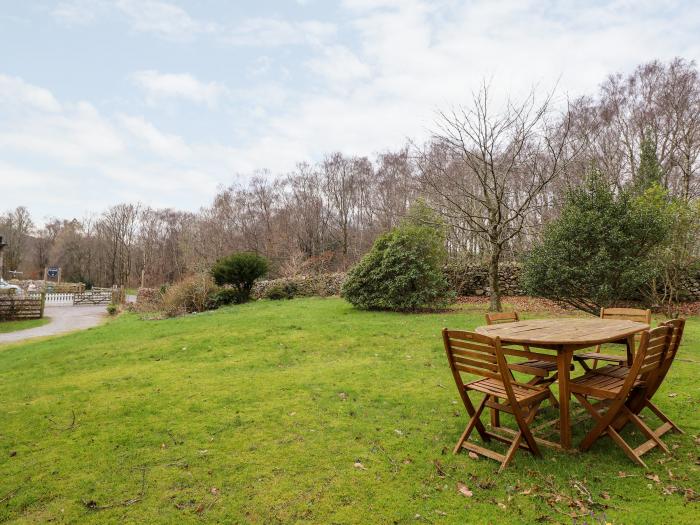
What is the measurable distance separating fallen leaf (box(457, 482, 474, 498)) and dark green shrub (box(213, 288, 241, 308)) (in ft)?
58.1

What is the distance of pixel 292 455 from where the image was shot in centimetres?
374

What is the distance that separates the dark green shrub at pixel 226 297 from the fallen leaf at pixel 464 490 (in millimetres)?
17697

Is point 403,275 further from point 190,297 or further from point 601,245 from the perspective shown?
point 190,297

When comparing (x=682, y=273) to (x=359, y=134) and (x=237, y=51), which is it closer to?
(x=237, y=51)

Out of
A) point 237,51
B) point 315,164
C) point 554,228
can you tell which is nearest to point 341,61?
point 237,51

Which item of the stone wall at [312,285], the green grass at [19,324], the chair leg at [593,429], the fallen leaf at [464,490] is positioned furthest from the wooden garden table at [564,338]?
the green grass at [19,324]

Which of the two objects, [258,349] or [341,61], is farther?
[341,61]

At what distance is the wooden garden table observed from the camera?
3.36 meters

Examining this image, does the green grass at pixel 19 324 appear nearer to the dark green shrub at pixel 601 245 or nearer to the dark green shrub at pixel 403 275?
the dark green shrub at pixel 403 275

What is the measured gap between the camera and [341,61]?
43.3 feet

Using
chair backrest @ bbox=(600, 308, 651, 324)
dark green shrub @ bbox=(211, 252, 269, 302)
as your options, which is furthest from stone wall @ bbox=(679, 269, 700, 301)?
dark green shrub @ bbox=(211, 252, 269, 302)

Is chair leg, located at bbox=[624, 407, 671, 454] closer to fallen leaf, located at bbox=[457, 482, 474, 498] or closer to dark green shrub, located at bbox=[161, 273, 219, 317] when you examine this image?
fallen leaf, located at bbox=[457, 482, 474, 498]

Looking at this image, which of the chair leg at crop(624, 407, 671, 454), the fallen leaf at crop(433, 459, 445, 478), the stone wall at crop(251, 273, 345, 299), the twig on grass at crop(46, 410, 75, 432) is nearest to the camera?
the fallen leaf at crop(433, 459, 445, 478)

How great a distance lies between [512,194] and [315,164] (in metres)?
18.7
